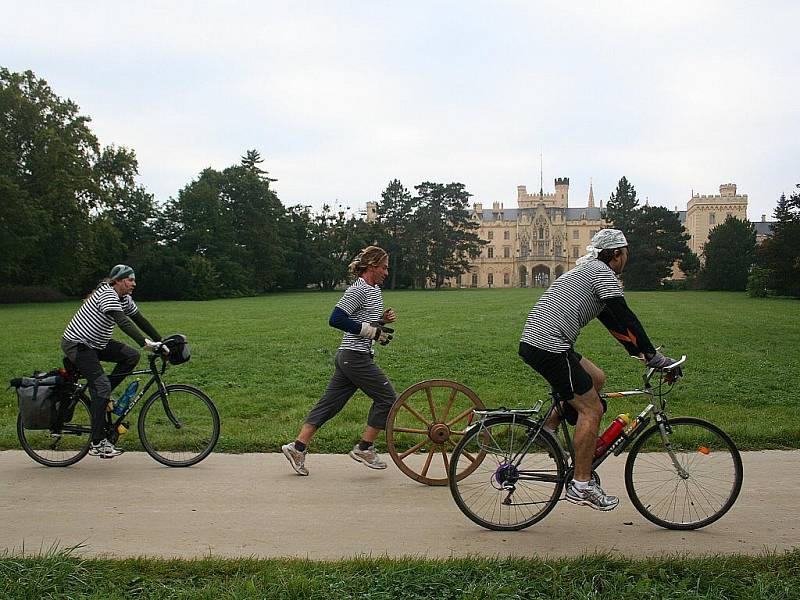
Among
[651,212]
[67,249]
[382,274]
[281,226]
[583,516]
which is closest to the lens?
[583,516]

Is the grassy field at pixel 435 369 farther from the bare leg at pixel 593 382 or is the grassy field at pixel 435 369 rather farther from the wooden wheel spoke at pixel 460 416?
the bare leg at pixel 593 382

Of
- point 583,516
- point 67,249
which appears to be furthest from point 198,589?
point 67,249

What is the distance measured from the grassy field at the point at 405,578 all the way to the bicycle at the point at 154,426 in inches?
98.5

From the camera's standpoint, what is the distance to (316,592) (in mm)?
3787

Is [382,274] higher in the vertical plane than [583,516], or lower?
higher

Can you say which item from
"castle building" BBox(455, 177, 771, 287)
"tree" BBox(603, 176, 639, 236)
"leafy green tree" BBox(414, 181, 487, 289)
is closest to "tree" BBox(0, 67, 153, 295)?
"leafy green tree" BBox(414, 181, 487, 289)

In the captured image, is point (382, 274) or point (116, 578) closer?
point (116, 578)

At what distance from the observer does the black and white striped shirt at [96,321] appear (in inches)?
261

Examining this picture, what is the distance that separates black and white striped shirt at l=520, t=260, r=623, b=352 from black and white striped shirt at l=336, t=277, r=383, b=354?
1629mm

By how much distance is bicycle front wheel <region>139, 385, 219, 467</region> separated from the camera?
21.9 feet

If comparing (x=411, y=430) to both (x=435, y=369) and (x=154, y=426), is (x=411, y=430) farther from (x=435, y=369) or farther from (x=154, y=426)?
→ (x=435, y=369)

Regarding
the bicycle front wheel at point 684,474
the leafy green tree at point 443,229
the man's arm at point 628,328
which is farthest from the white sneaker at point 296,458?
the leafy green tree at point 443,229

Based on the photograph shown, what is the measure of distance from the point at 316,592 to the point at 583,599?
1.34 metres

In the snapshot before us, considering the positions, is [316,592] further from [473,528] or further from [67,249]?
[67,249]
